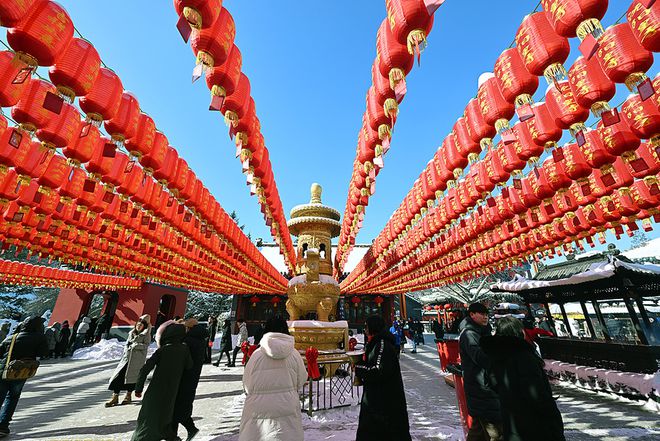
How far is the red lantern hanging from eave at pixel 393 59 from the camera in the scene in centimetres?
250

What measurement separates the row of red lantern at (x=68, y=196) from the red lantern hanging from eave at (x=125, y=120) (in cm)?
96

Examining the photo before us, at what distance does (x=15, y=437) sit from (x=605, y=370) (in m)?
11.5

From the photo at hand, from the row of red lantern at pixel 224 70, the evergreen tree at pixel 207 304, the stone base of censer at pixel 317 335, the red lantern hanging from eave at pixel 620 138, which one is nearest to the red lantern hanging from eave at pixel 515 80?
the red lantern hanging from eave at pixel 620 138

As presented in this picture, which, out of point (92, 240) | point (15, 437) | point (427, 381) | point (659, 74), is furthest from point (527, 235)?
point (92, 240)

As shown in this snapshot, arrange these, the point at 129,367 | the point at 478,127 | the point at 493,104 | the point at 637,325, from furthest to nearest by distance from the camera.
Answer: the point at 637,325 → the point at 129,367 → the point at 478,127 → the point at 493,104

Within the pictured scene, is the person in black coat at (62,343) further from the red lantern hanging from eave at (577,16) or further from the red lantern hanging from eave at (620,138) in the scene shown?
the red lantern hanging from eave at (620,138)

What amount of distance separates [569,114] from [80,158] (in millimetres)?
5922

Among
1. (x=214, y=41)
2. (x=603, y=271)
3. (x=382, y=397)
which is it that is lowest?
(x=382, y=397)

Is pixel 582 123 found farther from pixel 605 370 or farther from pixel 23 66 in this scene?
pixel 605 370

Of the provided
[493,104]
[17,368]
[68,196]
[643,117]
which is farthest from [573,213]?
A: [17,368]

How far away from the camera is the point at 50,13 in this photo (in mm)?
2320

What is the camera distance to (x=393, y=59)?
99.4 inches

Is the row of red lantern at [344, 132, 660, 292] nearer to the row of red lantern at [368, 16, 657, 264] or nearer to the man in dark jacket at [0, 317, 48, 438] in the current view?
the row of red lantern at [368, 16, 657, 264]

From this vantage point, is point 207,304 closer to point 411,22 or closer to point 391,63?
point 391,63
